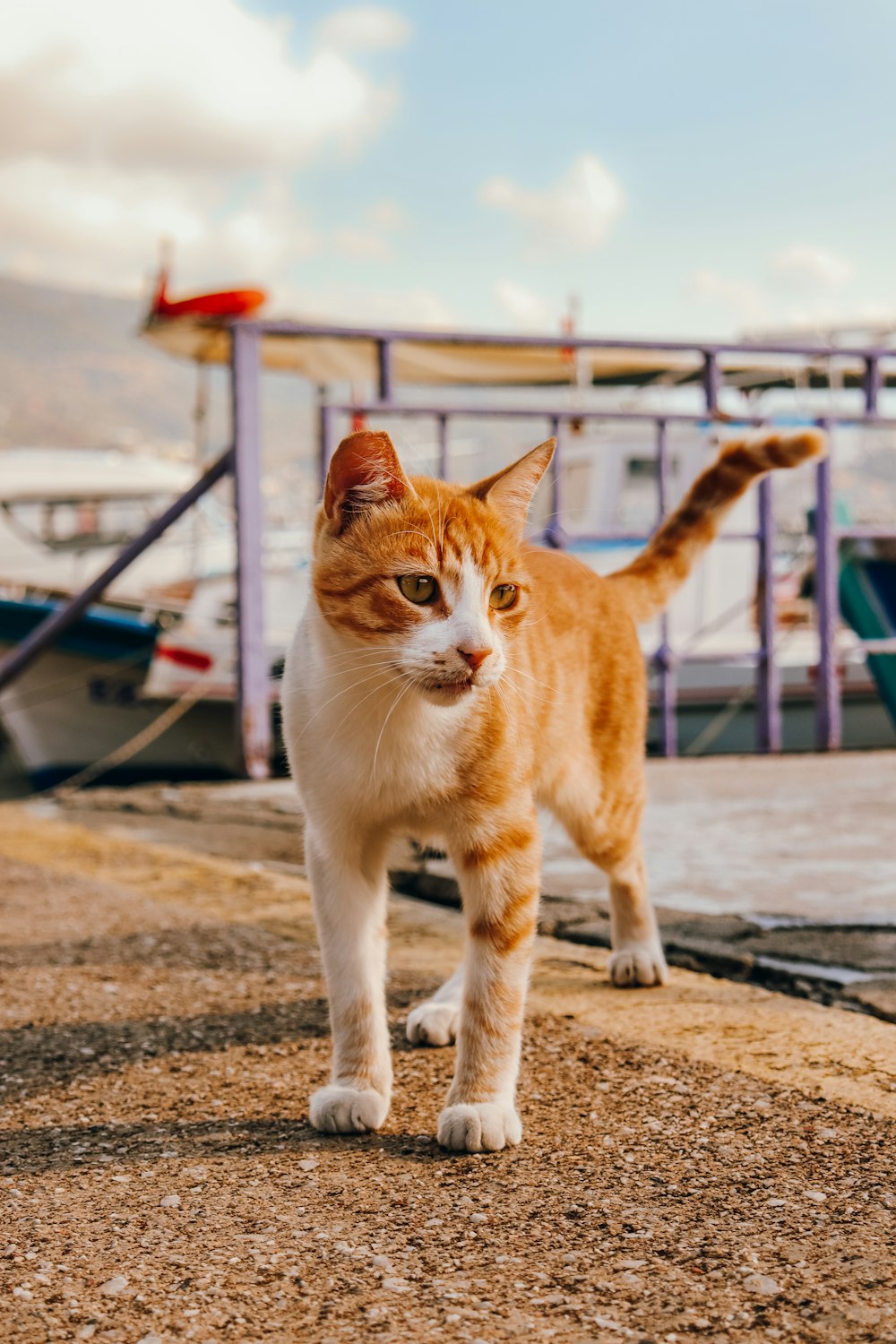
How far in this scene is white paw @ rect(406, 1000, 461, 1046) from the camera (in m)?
2.40

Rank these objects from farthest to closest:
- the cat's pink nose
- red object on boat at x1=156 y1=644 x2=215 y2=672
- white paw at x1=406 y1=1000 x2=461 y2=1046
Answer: red object on boat at x1=156 y1=644 x2=215 y2=672
white paw at x1=406 y1=1000 x2=461 y2=1046
the cat's pink nose

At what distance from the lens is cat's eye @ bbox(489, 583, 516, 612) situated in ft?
6.64

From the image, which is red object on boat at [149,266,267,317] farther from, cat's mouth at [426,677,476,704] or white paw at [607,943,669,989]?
cat's mouth at [426,677,476,704]

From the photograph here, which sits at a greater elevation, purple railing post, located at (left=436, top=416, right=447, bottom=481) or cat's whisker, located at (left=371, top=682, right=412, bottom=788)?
purple railing post, located at (left=436, top=416, right=447, bottom=481)

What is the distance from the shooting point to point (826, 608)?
620cm

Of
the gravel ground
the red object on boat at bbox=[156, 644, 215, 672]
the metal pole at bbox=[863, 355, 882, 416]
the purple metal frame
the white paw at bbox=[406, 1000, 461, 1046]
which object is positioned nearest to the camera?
the gravel ground

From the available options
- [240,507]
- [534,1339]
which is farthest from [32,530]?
[534,1339]

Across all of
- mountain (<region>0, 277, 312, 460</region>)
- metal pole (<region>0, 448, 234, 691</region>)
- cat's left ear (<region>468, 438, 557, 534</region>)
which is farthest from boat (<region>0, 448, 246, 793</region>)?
mountain (<region>0, 277, 312, 460</region>)

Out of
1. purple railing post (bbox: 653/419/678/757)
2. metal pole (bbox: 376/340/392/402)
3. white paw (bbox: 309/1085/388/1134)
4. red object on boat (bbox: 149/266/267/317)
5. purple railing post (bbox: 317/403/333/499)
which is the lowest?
white paw (bbox: 309/1085/388/1134)

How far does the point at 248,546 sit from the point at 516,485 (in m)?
3.32

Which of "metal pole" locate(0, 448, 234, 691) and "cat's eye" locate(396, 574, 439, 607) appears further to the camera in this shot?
"metal pole" locate(0, 448, 234, 691)

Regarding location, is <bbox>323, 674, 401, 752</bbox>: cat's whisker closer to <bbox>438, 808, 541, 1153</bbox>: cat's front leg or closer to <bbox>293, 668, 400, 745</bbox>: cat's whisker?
<bbox>293, 668, 400, 745</bbox>: cat's whisker

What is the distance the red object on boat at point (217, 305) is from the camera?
8303 millimetres

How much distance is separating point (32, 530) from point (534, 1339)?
41.6ft
